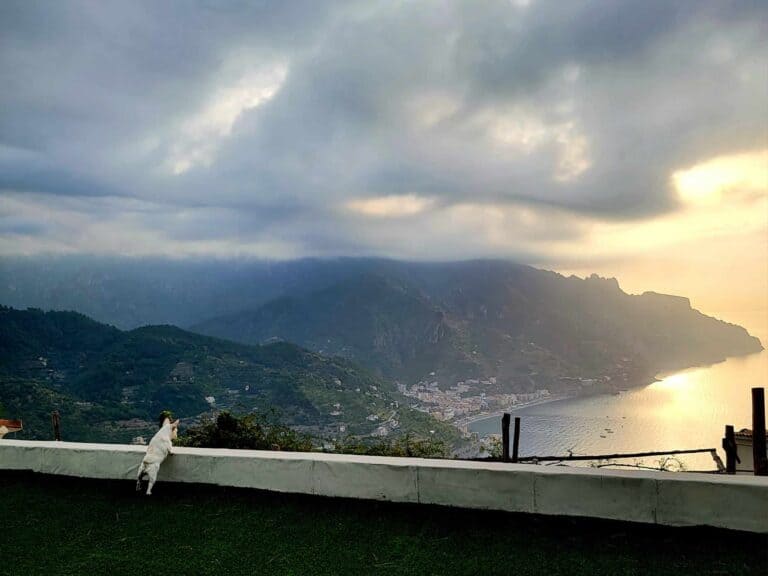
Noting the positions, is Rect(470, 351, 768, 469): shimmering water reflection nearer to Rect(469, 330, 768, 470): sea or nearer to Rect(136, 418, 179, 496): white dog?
Rect(469, 330, 768, 470): sea

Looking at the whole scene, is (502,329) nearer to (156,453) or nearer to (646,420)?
(646,420)

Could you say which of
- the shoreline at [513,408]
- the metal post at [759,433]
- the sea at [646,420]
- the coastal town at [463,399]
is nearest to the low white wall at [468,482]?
the metal post at [759,433]

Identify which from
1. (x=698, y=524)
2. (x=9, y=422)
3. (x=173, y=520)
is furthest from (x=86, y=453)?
(x=698, y=524)

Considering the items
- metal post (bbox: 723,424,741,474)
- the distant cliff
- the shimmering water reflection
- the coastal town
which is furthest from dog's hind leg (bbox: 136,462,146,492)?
the distant cliff

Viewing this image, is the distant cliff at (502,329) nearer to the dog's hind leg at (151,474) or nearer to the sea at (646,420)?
the sea at (646,420)

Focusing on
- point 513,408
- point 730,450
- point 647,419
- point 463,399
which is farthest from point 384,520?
point 463,399

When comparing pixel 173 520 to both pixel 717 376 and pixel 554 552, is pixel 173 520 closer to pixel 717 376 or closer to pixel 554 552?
pixel 554 552
